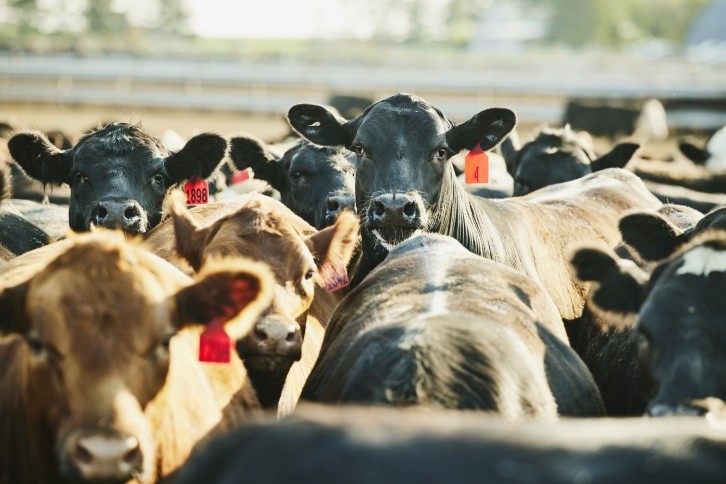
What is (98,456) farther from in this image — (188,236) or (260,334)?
(188,236)

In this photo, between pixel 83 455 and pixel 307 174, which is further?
pixel 307 174

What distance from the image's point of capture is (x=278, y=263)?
187 inches

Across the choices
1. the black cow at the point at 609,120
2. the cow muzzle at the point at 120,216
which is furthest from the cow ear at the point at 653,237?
the black cow at the point at 609,120

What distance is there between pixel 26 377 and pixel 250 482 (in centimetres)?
113

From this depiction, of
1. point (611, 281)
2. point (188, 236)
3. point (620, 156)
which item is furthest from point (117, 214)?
point (620, 156)

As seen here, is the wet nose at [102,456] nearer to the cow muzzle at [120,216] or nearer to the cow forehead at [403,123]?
the cow muzzle at [120,216]

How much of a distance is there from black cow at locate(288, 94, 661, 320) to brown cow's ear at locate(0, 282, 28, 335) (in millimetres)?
2714

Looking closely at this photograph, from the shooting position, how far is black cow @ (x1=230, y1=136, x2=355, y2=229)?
7.51 m

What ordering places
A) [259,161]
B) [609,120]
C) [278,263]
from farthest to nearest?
[609,120]
[259,161]
[278,263]

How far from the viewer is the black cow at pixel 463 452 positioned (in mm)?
2641

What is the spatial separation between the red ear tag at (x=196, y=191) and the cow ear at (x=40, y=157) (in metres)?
0.73

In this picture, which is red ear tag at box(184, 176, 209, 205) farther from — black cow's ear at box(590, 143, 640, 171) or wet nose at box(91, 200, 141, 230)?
black cow's ear at box(590, 143, 640, 171)

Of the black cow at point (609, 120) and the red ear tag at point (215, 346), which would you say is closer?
the red ear tag at point (215, 346)

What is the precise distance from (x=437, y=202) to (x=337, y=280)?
1.20 m
